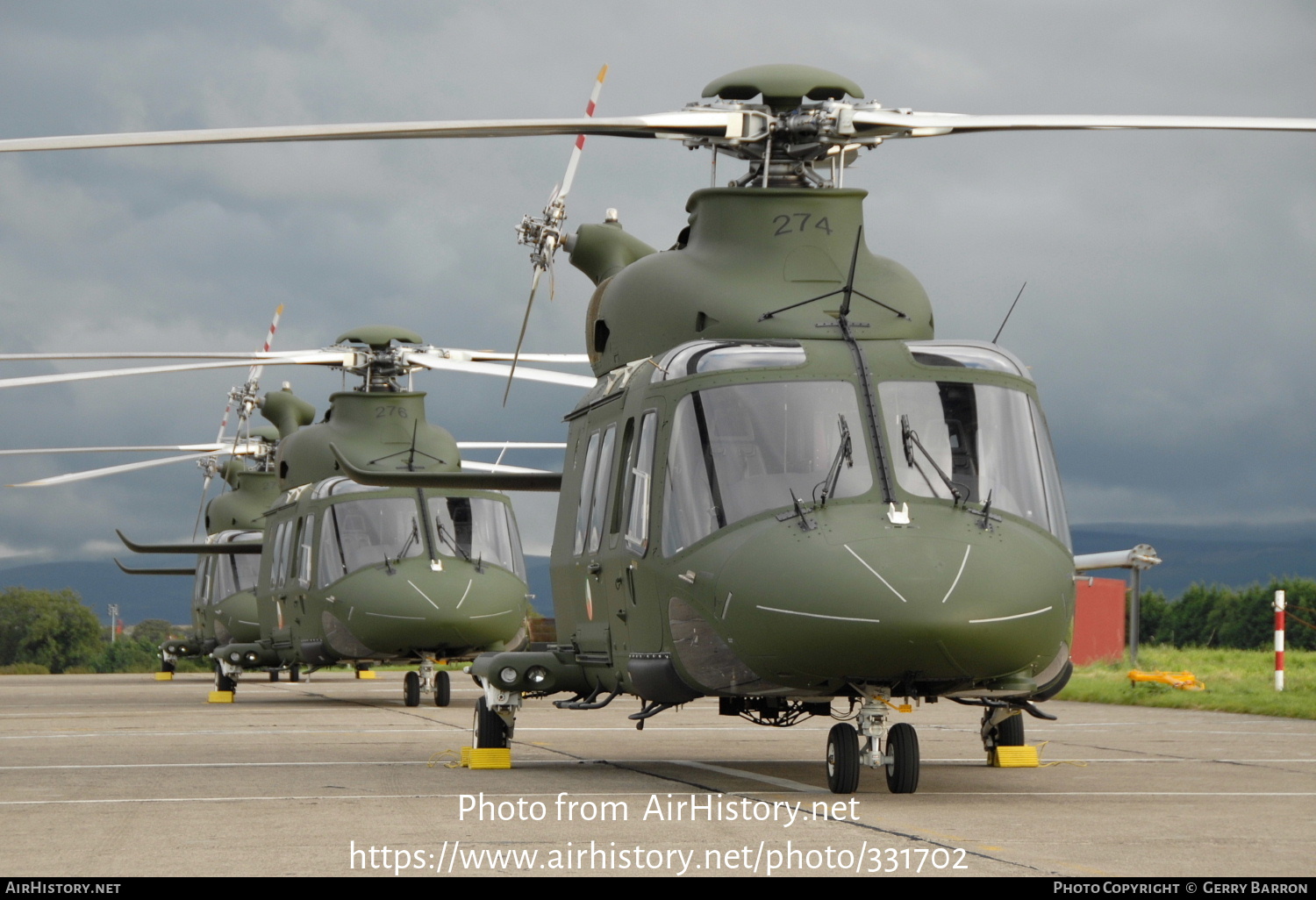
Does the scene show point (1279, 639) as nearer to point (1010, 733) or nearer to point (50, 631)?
point (1010, 733)

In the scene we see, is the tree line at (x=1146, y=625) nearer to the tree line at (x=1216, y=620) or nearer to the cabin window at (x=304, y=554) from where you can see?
the tree line at (x=1216, y=620)

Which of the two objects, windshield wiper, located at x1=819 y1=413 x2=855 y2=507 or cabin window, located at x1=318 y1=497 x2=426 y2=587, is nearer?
windshield wiper, located at x1=819 y1=413 x2=855 y2=507

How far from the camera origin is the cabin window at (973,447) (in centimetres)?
866

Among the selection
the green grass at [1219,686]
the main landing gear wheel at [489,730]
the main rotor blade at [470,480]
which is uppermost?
the main rotor blade at [470,480]

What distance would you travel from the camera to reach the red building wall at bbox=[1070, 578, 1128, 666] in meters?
38.3

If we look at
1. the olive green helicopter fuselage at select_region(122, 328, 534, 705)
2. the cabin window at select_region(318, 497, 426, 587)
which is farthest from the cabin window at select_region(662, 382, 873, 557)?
the cabin window at select_region(318, 497, 426, 587)

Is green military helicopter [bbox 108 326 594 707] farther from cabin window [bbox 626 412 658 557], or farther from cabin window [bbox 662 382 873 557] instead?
cabin window [bbox 662 382 873 557]

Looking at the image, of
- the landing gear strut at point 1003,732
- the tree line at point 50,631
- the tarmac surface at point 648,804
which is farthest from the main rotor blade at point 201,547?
the tree line at point 50,631

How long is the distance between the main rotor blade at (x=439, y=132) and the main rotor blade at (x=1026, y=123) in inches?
35.6

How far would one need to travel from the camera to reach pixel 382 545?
1934 cm

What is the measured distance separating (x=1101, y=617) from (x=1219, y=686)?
67.2 ft

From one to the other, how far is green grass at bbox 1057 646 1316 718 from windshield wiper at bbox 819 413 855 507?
29.8 ft

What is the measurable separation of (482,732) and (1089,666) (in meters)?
16.1

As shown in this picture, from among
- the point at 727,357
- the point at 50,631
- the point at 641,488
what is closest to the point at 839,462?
the point at 727,357
